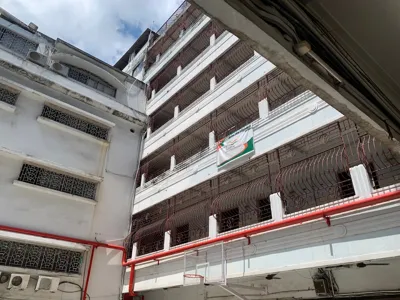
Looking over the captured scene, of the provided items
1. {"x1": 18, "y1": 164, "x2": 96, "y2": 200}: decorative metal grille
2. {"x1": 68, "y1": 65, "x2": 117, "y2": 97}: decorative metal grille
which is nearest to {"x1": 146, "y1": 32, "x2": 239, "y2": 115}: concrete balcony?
{"x1": 68, "y1": 65, "x2": 117, "y2": 97}: decorative metal grille

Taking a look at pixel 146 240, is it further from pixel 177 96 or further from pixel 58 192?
pixel 177 96

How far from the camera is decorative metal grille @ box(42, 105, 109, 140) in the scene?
12.3m

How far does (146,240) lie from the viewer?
12.8 meters

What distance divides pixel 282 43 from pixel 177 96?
1208 centimetres

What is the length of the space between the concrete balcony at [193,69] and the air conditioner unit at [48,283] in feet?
26.7

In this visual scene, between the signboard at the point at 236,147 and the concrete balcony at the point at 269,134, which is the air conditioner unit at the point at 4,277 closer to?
the concrete balcony at the point at 269,134

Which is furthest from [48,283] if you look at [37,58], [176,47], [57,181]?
[176,47]

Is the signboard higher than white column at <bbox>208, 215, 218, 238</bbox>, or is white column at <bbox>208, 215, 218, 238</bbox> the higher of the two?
the signboard

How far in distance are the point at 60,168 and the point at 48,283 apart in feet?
12.6

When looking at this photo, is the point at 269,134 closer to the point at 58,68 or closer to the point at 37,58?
the point at 58,68

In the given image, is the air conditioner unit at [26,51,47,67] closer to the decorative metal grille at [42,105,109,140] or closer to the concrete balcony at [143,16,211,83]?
the decorative metal grille at [42,105,109,140]

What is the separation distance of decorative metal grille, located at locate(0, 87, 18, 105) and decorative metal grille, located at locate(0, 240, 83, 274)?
5079 millimetres

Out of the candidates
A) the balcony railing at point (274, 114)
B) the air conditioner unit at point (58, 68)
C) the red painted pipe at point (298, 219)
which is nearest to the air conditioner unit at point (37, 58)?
the air conditioner unit at point (58, 68)

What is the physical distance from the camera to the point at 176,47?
14.7m
